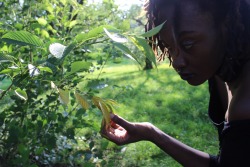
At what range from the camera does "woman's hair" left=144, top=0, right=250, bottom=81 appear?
127 cm

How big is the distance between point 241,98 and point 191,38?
0.32 m

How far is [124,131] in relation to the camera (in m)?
1.78

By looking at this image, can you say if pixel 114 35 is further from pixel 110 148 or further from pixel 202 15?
pixel 110 148

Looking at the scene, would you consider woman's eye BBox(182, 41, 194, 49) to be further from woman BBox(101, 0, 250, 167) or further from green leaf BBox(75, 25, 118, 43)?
green leaf BBox(75, 25, 118, 43)

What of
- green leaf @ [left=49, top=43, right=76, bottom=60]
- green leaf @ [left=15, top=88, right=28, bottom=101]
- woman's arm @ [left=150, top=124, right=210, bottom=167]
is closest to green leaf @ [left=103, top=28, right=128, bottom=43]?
green leaf @ [left=49, top=43, right=76, bottom=60]

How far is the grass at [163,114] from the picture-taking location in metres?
3.47

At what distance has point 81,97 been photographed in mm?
1022

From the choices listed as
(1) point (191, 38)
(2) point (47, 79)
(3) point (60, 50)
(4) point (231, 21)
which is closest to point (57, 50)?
(3) point (60, 50)

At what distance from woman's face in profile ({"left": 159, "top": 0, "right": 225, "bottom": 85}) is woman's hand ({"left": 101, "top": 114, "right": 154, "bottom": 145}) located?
487 mm

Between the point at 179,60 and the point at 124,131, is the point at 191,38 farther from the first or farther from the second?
the point at 124,131

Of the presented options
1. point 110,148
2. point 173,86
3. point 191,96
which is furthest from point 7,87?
point 173,86

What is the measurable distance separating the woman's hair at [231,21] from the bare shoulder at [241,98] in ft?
0.21

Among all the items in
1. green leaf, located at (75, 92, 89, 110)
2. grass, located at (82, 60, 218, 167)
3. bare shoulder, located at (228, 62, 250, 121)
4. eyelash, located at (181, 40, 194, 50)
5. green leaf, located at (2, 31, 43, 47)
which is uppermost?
green leaf, located at (2, 31, 43, 47)

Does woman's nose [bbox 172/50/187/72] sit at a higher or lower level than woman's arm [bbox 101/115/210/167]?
higher
